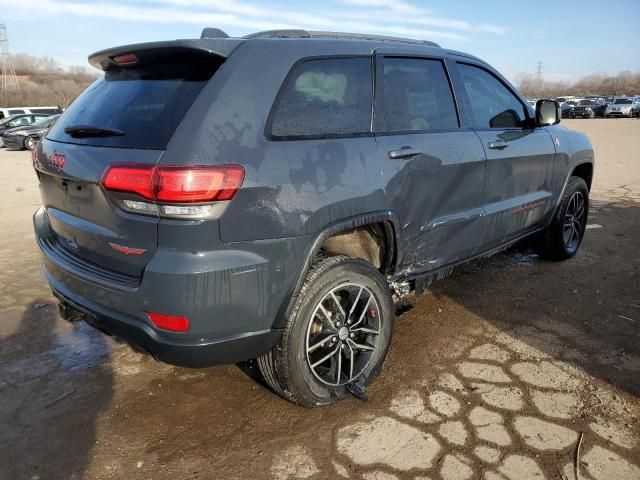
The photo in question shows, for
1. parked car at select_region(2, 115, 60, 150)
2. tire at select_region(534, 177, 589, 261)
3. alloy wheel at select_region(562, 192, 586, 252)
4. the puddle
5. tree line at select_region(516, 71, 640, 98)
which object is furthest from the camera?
tree line at select_region(516, 71, 640, 98)

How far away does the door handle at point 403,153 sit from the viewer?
9.23 feet

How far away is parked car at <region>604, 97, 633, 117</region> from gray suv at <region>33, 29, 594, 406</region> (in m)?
43.1

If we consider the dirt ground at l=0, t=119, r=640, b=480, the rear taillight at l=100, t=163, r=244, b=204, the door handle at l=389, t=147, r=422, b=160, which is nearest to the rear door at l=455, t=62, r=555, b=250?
the dirt ground at l=0, t=119, r=640, b=480

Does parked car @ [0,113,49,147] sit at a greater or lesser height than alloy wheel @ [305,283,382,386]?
greater

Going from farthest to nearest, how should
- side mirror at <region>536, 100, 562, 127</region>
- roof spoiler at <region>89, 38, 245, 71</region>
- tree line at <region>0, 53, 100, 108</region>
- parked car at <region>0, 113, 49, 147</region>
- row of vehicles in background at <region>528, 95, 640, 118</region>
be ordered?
tree line at <region>0, 53, 100, 108</region> → row of vehicles in background at <region>528, 95, 640, 118</region> → parked car at <region>0, 113, 49, 147</region> → side mirror at <region>536, 100, 562, 127</region> → roof spoiler at <region>89, 38, 245, 71</region>

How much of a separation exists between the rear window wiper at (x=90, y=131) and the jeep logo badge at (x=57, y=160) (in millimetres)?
131

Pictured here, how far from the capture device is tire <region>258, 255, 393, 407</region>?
2.52 meters

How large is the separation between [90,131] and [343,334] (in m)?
1.65

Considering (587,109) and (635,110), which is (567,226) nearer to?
(587,109)

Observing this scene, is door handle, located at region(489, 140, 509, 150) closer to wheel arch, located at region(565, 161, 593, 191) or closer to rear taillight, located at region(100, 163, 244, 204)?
wheel arch, located at region(565, 161, 593, 191)

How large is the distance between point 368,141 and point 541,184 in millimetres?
2253

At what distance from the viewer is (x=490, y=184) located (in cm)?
363

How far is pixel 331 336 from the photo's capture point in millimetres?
2715

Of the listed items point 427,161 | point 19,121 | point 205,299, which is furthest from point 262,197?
point 19,121
